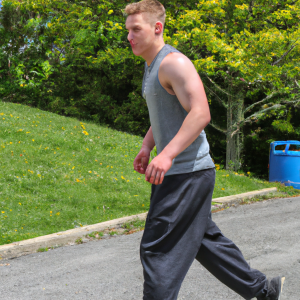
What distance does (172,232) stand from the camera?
2039mm

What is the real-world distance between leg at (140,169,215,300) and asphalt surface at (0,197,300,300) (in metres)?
1.22

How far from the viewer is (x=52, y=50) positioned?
18.2 metres

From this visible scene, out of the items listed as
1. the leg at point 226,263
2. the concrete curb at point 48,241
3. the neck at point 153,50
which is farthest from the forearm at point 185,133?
the concrete curb at point 48,241

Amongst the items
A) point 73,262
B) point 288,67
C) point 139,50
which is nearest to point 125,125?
point 288,67

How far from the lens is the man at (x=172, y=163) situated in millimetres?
1960

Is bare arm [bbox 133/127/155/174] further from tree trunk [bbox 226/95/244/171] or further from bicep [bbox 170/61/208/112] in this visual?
tree trunk [bbox 226/95/244/171]

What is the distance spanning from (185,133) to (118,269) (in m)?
2.45

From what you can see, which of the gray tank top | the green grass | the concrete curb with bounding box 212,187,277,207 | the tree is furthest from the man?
the tree

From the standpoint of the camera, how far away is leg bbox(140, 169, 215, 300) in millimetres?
2014

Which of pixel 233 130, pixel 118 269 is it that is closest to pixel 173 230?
pixel 118 269

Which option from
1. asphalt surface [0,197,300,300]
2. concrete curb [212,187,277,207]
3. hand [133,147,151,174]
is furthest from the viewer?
concrete curb [212,187,277,207]

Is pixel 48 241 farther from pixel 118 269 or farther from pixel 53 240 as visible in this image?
pixel 118 269

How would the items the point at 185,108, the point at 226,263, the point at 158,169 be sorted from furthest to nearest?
1. the point at 226,263
2. the point at 185,108
3. the point at 158,169

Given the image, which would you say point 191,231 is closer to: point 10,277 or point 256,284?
point 256,284
